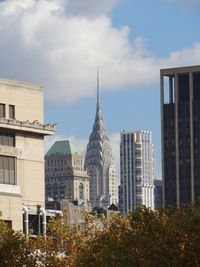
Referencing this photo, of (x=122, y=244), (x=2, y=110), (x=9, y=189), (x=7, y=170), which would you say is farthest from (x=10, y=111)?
(x=122, y=244)

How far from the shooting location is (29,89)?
540 ft

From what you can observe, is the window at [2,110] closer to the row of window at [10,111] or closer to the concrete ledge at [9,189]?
the row of window at [10,111]

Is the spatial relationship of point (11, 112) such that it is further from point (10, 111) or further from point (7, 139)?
point (7, 139)

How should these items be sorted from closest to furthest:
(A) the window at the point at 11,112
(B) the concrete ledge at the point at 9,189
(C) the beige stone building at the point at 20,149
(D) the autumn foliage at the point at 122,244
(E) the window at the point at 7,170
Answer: (D) the autumn foliage at the point at 122,244 → (B) the concrete ledge at the point at 9,189 → (C) the beige stone building at the point at 20,149 → (E) the window at the point at 7,170 → (A) the window at the point at 11,112

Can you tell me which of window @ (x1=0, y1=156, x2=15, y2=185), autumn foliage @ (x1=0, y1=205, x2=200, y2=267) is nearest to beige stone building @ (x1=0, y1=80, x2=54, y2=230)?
window @ (x1=0, y1=156, x2=15, y2=185)

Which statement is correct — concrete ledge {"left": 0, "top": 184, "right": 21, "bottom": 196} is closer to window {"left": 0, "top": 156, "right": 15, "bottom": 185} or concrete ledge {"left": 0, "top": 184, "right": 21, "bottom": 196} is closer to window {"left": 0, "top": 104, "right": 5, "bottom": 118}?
window {"left": 0, "top": 156, "right": 15, "bottom": 185}

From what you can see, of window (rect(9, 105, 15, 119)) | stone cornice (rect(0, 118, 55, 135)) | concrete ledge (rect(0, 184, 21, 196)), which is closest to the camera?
concrete ledge (rect(0, 184, 21, 196))

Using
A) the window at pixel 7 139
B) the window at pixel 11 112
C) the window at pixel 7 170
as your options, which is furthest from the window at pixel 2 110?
the window at pixel 7 170

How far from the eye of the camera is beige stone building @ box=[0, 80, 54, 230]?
15825 cm

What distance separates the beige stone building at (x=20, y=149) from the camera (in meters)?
158

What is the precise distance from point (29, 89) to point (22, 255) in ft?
141

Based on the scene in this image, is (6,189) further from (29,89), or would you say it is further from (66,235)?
(66,235)

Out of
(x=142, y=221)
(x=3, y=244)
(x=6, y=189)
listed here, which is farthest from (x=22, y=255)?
(x=6, y=189)

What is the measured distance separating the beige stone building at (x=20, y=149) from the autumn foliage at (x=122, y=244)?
937 inches
